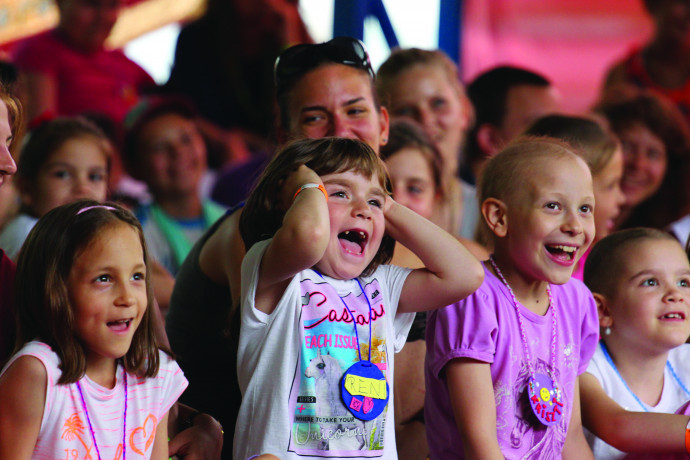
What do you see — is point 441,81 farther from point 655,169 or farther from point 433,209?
point 655,169

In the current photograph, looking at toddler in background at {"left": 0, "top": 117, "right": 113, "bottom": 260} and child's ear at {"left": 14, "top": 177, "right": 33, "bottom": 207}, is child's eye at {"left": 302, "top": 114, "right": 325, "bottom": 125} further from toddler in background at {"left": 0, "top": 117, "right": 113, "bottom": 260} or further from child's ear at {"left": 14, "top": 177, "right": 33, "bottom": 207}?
child's ear at {"left": 14, "top": 177, "right": 33, "bottom": 207}

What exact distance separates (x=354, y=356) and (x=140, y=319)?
45cm

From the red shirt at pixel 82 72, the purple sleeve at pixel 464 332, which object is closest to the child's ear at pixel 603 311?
the purple sleeve at pixel 464 332

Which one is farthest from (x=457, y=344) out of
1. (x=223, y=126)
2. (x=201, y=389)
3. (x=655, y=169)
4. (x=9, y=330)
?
(x=223, y=126)

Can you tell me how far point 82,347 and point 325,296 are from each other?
1.63ft

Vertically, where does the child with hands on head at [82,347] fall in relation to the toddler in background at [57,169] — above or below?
below

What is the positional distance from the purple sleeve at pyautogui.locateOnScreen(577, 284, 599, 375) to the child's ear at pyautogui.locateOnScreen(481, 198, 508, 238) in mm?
310

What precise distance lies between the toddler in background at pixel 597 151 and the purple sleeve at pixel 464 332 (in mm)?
920

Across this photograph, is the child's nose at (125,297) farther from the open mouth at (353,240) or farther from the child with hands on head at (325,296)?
the open mouth at (353,240)

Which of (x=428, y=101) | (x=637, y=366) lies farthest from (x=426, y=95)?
(x=637, y=366)

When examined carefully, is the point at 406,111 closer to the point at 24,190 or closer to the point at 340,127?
the point at 340,127

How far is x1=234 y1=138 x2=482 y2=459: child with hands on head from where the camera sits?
1.83 metres

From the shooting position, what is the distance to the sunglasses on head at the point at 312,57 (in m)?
2.42

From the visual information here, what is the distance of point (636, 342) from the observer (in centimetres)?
242
